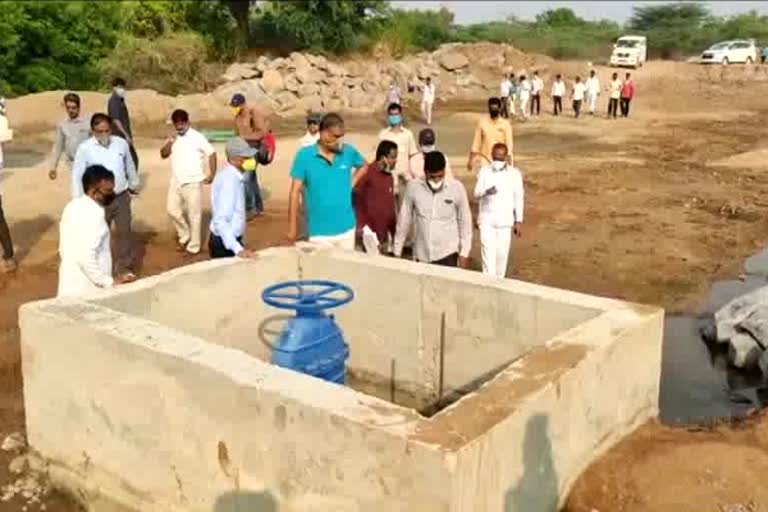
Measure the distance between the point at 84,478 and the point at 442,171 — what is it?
3310 mm

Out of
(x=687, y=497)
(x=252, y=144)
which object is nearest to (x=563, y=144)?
(x=252, y=144)

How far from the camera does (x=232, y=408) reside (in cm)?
454

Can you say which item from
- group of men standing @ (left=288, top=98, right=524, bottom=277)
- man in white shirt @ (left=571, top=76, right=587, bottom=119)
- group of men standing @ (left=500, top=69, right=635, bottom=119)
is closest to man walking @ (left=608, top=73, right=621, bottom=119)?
group of men standing @ (left=500, top=69, right=635, bottom=119)

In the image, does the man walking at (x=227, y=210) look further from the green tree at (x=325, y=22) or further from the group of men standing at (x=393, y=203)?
the green tree at (x=325, y=22)

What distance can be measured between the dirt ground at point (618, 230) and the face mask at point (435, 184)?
8.30ft

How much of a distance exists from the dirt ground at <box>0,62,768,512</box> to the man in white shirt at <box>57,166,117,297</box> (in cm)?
118

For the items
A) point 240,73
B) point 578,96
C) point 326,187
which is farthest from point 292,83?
point 326,187

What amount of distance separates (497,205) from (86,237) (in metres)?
3.31

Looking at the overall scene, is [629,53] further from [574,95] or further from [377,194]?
[377,194]

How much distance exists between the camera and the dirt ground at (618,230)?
4957mm

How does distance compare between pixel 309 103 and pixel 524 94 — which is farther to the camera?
pixel 309 103

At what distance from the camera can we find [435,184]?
7.29 m

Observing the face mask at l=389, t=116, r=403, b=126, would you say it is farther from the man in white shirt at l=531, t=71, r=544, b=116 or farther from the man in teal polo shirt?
the man in white shirt at l=531, t=71, r=544, b=116

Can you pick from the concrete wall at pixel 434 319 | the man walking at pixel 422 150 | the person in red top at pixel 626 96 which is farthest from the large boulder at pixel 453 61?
the concrete wall at pixel 434 319
